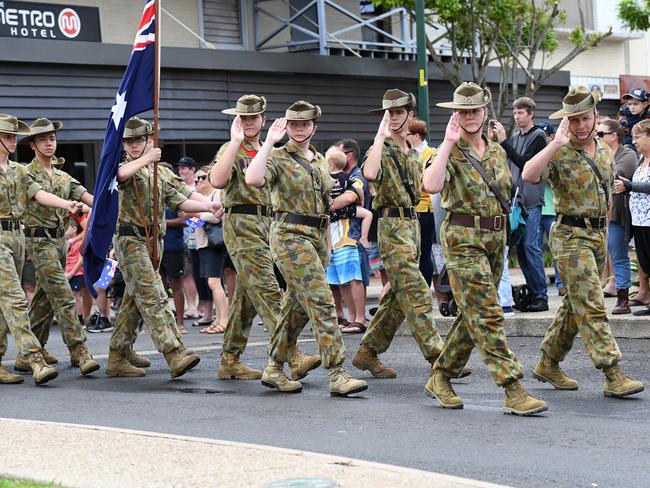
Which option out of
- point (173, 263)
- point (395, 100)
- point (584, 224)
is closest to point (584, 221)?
point (584, 224)

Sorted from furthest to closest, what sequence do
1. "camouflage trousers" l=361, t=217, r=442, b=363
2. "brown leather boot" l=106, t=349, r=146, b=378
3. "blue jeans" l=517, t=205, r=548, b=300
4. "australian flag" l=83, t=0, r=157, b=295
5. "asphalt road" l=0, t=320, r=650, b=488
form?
"blue jeans" l=517, t=205, r=548, b=300 → "brown leather boot" l=106, t=349, r=146, b=378 → "australian flag" l=83, t=0, r=157, b=295 → "camouflage trousers" l=361, t=217, r=442, b=363 → "asphalt road" l=0, t=320, r=650, b=488

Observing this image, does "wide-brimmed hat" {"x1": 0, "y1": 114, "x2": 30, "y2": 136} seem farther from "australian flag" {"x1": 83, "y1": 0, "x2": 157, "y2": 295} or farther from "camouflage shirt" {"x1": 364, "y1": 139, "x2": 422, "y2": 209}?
"camouflage shirt" {"x1": 364, "y1": 139, "x2": 422, "y2": 209}

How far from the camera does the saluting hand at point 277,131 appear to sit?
9.02 meters

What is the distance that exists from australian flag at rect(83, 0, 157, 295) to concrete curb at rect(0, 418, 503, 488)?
3.06 meters

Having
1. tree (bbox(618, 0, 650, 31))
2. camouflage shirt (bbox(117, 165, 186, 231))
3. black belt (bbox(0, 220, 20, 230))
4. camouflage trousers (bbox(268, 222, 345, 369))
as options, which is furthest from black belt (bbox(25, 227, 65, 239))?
tree (bbox(618, 0, 650, 31))

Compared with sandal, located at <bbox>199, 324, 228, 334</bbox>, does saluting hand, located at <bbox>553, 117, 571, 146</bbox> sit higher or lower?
higher

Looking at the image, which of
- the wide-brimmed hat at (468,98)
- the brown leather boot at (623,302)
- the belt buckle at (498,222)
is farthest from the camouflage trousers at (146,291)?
the brown leather boot at (623,302)

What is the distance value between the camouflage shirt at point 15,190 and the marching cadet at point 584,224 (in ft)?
14.6

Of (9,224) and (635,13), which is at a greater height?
(635,13)

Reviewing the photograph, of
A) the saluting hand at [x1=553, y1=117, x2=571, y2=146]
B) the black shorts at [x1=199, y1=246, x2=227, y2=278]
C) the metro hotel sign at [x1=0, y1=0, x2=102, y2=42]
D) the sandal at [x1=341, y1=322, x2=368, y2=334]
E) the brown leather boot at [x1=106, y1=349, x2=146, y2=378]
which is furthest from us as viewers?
the metro hotel sign at [x1=0, y1=0, x2=102, y2=42]

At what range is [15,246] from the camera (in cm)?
1088

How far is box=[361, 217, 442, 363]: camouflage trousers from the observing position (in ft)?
31.6

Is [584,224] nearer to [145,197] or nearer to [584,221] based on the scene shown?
[584,221]

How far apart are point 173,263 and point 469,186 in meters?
7.39
